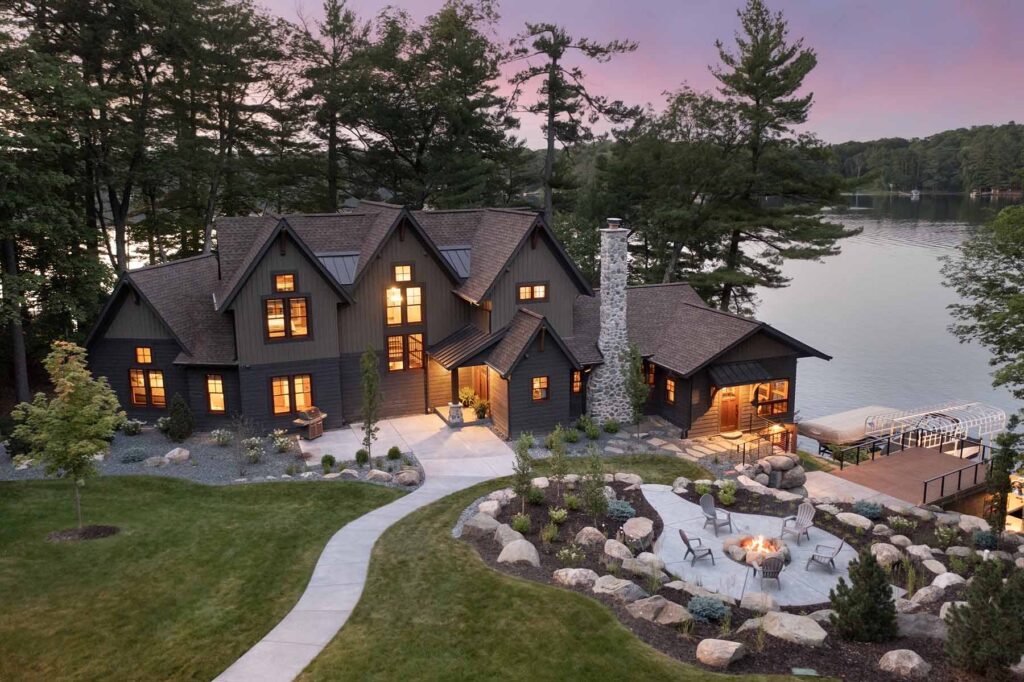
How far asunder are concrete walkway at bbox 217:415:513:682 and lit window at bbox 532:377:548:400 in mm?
2181

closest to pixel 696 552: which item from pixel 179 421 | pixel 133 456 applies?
pixel 133 456

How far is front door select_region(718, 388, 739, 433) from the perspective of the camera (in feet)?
89.1

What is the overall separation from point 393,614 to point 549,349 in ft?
45.9

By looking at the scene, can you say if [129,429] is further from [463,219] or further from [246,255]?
[463,219]

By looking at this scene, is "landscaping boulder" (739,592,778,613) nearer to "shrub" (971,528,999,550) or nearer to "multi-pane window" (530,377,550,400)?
"shrub" (971,528,999,550)

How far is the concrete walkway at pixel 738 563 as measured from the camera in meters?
14.7

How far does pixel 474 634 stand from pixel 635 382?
1461 cm

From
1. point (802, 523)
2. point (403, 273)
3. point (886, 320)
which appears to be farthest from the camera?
point (886, 320)

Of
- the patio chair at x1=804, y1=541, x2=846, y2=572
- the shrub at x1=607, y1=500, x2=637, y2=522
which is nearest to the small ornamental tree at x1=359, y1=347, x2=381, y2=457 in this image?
the shrub at x1=607, y1=500, x2=637, y2=522

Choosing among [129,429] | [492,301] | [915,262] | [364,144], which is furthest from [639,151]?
[915,262]

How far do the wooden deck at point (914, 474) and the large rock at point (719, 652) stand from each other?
13434 millimetres

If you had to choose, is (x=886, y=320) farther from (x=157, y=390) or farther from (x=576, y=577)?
(x=157, y=390)

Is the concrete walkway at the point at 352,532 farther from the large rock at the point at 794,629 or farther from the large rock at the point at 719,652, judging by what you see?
the large rock at the point at 794,629

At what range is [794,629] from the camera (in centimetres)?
1212
